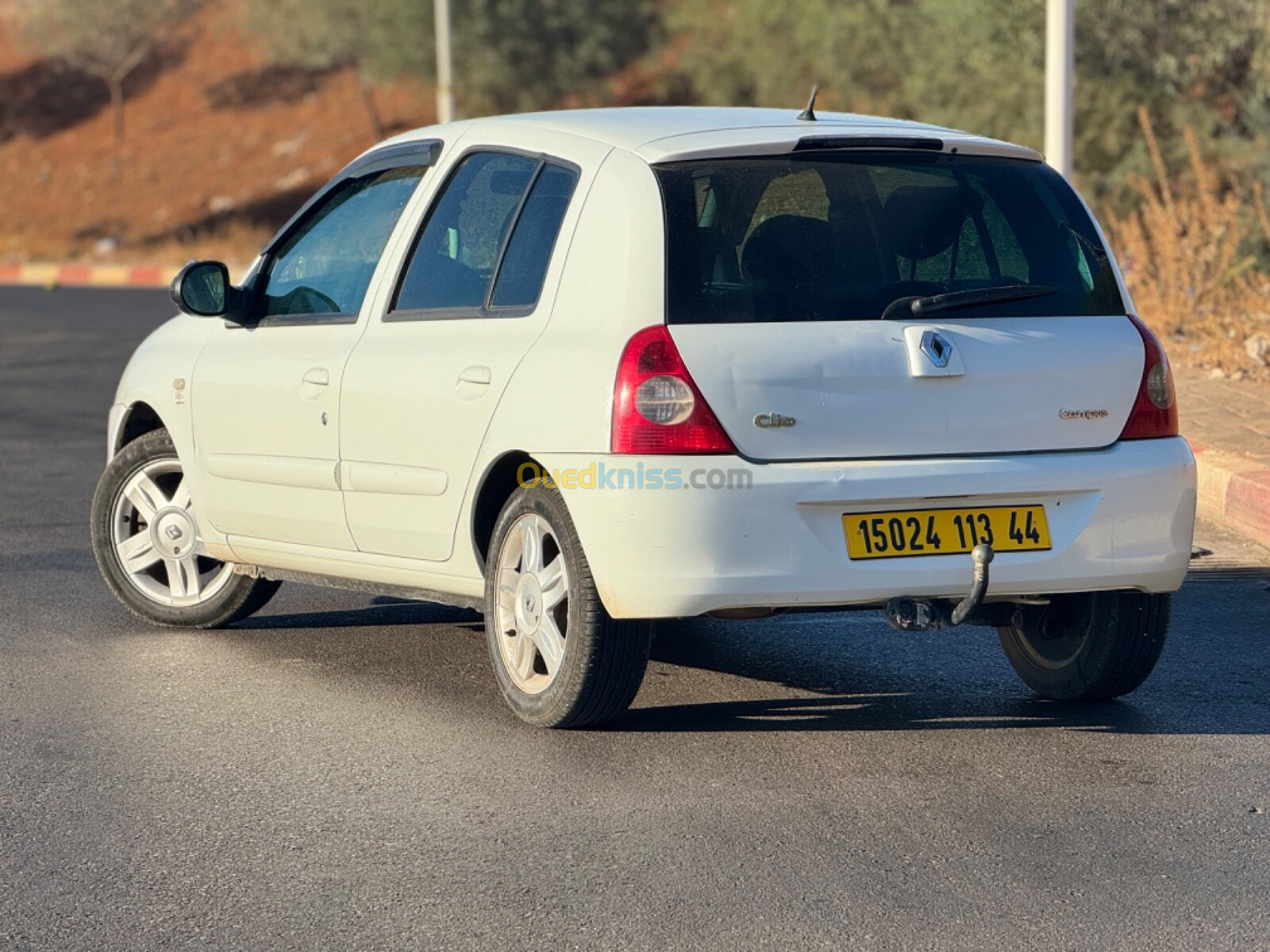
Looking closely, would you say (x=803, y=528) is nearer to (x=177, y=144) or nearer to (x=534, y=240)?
(x=534, y=240)

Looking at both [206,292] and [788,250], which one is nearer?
[788,250]

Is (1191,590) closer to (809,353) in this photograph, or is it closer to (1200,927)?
(809,353)

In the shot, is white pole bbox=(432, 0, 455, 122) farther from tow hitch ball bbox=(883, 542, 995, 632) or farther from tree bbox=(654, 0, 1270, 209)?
tow hitch ball bbox=(883, 542, 995, 632)

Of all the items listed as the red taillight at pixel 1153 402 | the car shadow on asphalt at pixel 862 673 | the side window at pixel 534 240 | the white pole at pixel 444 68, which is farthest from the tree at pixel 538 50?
the red taillight at pixel 1153 402

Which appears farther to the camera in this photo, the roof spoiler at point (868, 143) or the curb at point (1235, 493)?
the curb at point (1235, 493)

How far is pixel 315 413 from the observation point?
20.6ft

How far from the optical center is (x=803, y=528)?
5145mm

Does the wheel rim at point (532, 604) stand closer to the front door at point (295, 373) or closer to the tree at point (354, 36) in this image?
the front door at point (295, 373)

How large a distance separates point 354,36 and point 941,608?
4146 centimetres

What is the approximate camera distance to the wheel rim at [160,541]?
713cm

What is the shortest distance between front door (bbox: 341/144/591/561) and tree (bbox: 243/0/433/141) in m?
35.0

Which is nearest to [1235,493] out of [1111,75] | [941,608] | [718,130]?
[941,608]

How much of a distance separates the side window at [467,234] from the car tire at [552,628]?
71 cm

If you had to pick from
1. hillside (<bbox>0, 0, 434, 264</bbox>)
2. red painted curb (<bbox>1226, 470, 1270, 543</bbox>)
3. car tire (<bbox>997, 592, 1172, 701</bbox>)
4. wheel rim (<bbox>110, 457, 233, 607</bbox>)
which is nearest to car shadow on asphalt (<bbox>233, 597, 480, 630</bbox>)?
wheel rim (<bbox>110, 457, 233, 607</bbox>)
